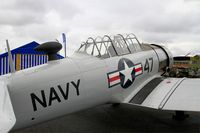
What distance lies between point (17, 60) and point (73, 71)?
23.8ft

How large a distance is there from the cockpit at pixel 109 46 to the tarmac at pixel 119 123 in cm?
162

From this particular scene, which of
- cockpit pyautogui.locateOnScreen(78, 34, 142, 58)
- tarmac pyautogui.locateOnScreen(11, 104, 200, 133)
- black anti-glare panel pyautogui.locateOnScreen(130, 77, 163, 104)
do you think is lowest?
tarmac pyautogui.locateOnScreen(11, 104, 200, 133)

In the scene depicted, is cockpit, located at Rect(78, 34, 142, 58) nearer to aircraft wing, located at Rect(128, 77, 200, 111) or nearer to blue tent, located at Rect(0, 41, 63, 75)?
aircraft wing, located at Rect(128, 77, 200, 111)

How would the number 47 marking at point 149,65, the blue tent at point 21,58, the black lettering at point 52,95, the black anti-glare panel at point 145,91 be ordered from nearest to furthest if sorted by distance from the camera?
the black lettering at point 52,95 → the black anti-glare panel at point 145,91 → the number 47 marking at point 149,65 → the blue tent at point 21,58

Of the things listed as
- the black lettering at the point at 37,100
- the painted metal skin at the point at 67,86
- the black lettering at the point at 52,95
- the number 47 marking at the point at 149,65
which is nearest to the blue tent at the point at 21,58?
the number 47 marking at the point at 149,65

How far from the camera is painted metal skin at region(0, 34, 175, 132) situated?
3.73 m

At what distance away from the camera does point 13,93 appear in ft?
11.8

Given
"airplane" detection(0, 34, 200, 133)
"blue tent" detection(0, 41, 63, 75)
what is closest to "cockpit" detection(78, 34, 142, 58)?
"airplane" detection(0, 34, 200, 133)

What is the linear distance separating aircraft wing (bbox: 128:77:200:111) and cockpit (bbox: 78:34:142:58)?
1.08 meters

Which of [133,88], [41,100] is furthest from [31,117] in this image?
[133,88]

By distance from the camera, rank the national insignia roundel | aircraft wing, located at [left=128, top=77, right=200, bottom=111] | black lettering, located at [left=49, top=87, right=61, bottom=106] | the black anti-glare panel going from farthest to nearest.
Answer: the black anti-glare panel → the national insignia roundel → aircraft wing, located at [left=128, top=77, right=200, bottom=111] → black lettering, located at [left=49, top=87, right=61, bottom=106]

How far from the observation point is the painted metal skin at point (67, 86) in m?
3.73

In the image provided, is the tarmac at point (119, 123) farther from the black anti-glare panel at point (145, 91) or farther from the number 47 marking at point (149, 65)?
the number 47 marking at point (149, 65)

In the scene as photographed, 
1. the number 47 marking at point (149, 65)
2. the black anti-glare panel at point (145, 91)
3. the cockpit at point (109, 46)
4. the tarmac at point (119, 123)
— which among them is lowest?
the tarmac at point (119, 123)
